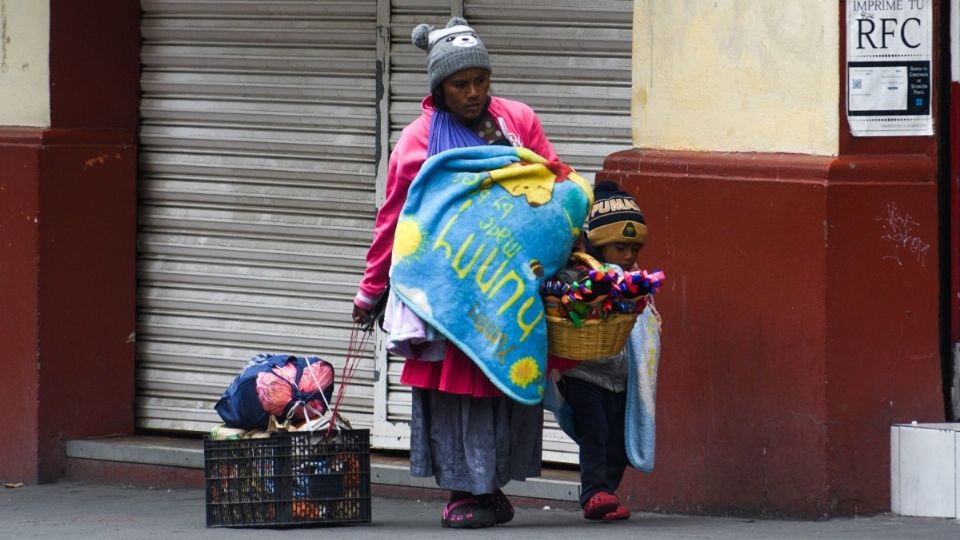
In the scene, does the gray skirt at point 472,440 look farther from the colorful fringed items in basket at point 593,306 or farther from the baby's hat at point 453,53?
the baby's hat at point 453,53

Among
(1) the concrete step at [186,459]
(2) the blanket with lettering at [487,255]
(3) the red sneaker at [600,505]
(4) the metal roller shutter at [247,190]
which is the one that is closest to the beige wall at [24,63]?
(4) the metal roller shutter at [247,190]

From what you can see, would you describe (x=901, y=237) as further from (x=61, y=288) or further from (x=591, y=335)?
(x=61, y=288)

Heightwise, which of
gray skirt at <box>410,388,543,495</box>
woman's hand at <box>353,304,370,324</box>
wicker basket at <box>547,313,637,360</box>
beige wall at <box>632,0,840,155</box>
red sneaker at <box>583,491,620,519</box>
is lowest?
red sneaker at <box>583,491,620,519</box>

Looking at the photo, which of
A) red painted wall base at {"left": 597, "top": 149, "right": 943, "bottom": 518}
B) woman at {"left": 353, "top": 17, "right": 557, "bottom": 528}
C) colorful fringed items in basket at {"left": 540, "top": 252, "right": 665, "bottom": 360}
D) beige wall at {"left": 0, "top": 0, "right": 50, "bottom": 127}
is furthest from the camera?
beige wall at {"left": 0, "top": 0, "right": 50, "bottom": 127}

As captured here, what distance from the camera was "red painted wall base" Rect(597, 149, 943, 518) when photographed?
6.81m

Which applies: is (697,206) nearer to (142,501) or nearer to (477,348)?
(477,348)

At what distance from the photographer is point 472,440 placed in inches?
264

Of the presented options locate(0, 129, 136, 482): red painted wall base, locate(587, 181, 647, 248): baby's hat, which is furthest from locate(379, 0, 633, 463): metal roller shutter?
locate(0, 129, 136, 482): red painted wall base

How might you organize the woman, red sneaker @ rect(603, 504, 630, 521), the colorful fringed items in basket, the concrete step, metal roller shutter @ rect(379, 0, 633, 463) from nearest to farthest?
1. the colorful fringed items in basket
2. the woman
3. red sneaker @ rect(603, 504, 630, 521)
4. the concrete step
5. metal roller shutter @ rect(379, 0, 633, 463)

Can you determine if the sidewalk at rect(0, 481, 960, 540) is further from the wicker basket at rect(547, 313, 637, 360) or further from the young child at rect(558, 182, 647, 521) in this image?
the wicker basket at rect(547, 313, 637, 360)

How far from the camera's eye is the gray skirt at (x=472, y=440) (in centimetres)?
670

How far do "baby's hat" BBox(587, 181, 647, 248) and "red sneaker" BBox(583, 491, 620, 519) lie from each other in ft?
3.01

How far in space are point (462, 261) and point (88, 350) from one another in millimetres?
2865

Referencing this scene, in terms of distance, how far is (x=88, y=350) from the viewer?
8727 millimetres
